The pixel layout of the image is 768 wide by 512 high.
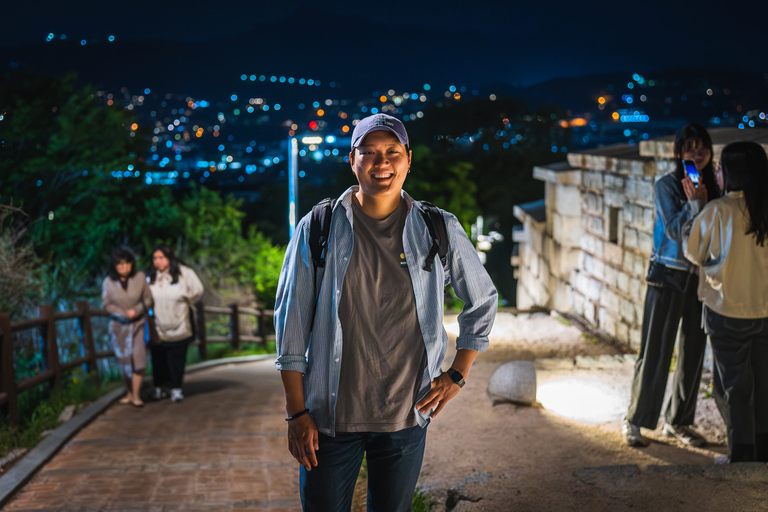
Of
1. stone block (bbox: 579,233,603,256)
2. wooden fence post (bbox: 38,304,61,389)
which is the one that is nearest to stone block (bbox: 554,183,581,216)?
stone block (bbox: 579,233,603,256)

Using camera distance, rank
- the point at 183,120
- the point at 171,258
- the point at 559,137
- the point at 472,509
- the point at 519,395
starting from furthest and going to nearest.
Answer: the point at 183,120
the point at 559,137
the point at 171,258
the point at 519,395
the point at 472,509

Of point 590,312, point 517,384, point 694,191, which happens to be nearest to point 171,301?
point 517,384

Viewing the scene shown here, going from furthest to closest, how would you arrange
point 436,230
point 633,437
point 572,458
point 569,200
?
1. point 569,200
2. point 633,437
3. point 572,458
4. point 436,230

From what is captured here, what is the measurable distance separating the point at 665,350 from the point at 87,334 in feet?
20.2

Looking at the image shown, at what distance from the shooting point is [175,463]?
473 centimetres

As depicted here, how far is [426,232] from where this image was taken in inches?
82.7

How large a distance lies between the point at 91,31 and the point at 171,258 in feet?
378

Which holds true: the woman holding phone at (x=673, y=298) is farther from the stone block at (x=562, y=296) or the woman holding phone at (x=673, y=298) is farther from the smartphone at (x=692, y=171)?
the stone block at (x=562, y=296)

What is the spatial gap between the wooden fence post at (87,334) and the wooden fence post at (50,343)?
0.82 meters

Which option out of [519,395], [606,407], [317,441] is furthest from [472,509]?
[606,407]

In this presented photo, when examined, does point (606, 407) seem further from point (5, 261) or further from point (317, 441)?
point (5, 261)

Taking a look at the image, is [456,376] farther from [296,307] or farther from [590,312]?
[590,312]

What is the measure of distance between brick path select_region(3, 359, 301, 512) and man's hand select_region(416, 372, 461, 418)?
7.14ft

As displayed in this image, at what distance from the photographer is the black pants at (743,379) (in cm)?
355
